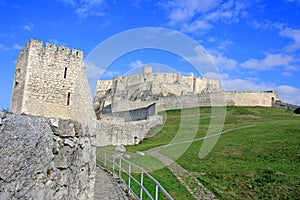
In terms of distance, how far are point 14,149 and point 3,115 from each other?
15.7 inches

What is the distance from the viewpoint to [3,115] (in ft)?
10.7

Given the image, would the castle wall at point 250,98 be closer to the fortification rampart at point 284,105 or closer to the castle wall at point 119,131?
the fortification rampart at point 284,105

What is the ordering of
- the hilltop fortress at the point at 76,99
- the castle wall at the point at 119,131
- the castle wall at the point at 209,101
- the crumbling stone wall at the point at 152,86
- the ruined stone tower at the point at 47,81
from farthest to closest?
the crumbling stone wall at the point at 152,86
the castle wall at the point at 209,101
the castle wall at the point at 119,131
the hilltop fortress at the point at 76,99
the ruined stone tower at the point at 47,81

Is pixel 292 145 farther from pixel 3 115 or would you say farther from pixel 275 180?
pixel 3 115

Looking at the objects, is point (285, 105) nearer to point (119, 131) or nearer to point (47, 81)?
point (119, 131)

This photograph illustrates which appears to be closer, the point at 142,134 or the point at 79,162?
the point at 79,162

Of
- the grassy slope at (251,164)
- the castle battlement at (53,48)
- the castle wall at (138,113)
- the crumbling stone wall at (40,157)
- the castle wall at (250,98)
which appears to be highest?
the castle wall at (250,98)

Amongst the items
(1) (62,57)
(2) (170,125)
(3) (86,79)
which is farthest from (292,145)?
(2) (170,125)

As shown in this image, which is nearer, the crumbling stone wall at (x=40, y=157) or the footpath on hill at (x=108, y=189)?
the crumbling stone wall at (x=40, y=157)

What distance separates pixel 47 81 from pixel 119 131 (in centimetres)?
1969

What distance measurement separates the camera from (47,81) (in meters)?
15.8

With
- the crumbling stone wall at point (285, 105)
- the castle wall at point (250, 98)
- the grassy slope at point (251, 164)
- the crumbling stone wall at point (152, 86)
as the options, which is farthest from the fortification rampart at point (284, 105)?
the grassy slope at point (251, 164)

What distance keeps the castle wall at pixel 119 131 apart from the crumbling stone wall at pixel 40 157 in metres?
26.7

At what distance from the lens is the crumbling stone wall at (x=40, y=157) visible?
326 cm
